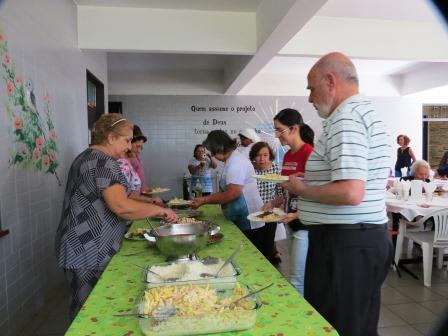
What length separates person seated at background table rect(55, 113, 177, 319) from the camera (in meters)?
1.48

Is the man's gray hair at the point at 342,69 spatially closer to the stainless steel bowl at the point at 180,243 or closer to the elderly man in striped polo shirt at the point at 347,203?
the elderly man in striped polo shirt at the point at 347,203

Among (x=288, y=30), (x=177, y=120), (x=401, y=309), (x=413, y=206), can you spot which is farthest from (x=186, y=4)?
(x=177, y=120)

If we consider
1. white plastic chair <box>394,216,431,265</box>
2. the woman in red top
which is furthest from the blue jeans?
white plastic chair <box>394,216,431,265</box>

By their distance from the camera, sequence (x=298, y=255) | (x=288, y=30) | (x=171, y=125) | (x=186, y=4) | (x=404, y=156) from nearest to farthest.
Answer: (x=298, y=255)
(x=288, y=30)
(x=186, y=4)
(x=404, y=156)
(x=171, y=125)

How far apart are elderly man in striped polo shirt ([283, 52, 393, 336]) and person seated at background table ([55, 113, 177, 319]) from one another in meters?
0.73

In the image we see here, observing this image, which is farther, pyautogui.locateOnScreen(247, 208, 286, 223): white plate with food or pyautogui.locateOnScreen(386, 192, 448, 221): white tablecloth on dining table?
pyautogui.locateOnScreen(386, 192, 448, 221): white tablecloth on dining table

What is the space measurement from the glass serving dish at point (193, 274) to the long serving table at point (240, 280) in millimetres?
80

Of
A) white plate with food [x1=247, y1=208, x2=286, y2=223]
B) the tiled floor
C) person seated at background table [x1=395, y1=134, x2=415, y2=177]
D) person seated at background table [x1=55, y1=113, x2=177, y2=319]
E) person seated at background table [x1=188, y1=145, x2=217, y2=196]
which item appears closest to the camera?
person seated at background table [x1=55, y1=113, x2=177, y2=319]

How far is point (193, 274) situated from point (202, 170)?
5135 mm

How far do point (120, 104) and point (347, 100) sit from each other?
250 inches

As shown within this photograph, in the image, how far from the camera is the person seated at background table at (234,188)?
7.30ft

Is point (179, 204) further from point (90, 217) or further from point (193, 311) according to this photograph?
point (193, 311)

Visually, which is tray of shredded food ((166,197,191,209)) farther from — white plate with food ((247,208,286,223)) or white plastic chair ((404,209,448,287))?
white plastic chair ((404,209,448,287))

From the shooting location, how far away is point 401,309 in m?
2.71
